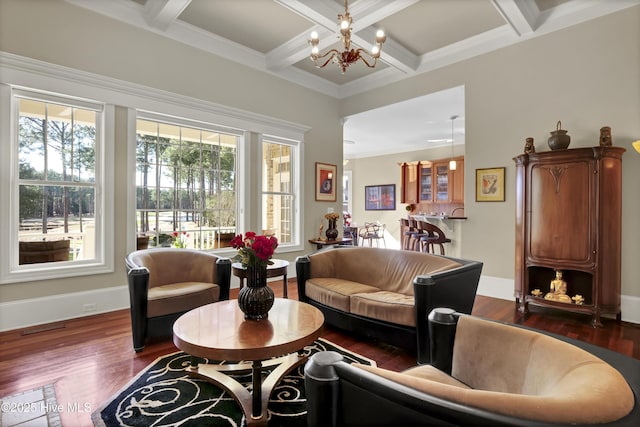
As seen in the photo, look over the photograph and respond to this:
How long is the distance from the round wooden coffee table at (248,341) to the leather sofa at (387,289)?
0.64 metres

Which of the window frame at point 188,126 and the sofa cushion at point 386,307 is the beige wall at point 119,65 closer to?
the window frame at point 188,126

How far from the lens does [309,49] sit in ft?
14.0

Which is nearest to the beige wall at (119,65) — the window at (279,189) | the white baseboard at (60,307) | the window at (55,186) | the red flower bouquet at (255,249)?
the white baseboard at (60,307)

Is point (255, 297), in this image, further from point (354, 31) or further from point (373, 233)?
point (373, 233)

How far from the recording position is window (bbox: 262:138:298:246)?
5.15 m

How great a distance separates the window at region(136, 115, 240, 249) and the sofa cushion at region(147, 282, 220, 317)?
1.23m

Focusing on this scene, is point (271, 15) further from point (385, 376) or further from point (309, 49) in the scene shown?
point (385, 376)

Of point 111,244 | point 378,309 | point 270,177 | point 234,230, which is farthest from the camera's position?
point 270,177

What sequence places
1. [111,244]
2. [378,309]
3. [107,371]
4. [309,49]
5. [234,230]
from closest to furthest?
[107,371], [378,309], [111,244], [309,49], [234,230]

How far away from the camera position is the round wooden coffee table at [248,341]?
5.27ft

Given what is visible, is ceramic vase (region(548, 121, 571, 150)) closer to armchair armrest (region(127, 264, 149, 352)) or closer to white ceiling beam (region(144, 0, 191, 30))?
white ceiling beam (region(144, 0, 191, 30))

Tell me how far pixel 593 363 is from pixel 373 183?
380 inches

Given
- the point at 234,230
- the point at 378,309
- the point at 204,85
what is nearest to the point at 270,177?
the point at 234,230

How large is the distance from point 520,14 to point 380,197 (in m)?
6.92
